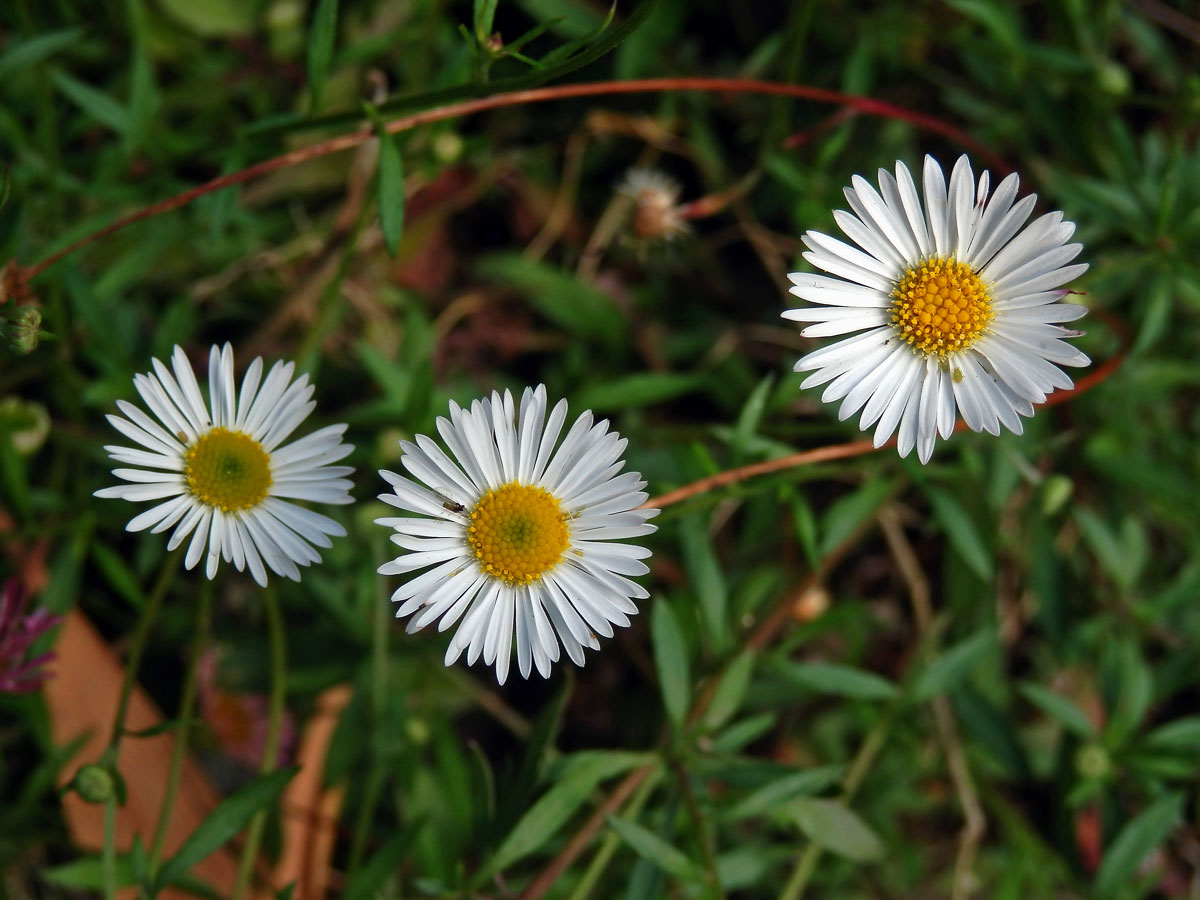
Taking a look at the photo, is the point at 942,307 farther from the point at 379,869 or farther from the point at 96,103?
the point at 96,103

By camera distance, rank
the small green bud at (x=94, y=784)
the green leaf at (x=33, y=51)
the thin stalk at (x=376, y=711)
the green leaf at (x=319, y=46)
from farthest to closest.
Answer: the thin stalk at (x=376, y=711) → the green leaf at (x=33, y=51) → the green leaf at (x=319, y=46) → the small green bud at (x=94, y=784)

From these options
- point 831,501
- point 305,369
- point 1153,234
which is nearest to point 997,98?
point 1153,234

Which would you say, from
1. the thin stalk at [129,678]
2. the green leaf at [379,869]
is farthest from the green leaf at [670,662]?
the thin stalk at [129,678]

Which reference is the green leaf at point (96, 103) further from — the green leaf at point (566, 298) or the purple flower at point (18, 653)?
the purple flower at point (18, 653)

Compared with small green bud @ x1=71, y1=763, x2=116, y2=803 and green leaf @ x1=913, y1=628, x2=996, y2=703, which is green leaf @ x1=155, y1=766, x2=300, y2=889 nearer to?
small green bud @ x1=71, y1=763, x2=116, y2=803

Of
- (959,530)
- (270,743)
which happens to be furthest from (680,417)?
(270,743)
